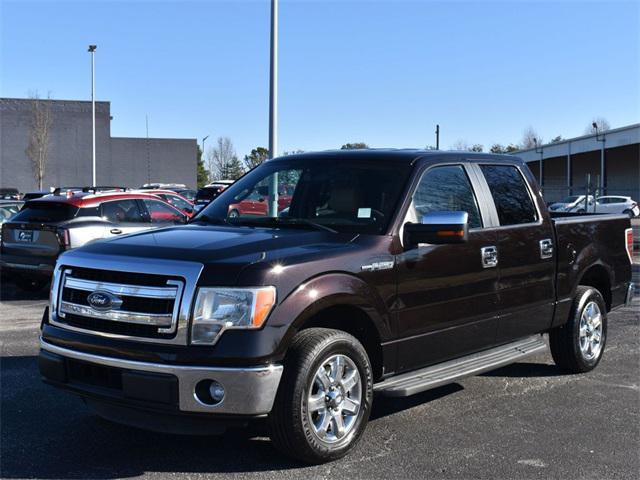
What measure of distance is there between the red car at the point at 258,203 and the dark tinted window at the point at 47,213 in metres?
6.26

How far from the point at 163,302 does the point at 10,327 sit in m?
5.65

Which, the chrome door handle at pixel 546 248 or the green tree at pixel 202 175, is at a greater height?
the green tree at pixel 202 175

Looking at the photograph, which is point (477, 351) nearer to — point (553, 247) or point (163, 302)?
point (553, 247)

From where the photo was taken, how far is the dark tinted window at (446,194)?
17.8ft

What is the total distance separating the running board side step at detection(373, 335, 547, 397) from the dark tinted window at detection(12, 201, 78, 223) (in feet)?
25.0

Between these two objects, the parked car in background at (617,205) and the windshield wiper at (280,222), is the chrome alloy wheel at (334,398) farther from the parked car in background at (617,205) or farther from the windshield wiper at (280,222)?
the parked car in background at (617,205)

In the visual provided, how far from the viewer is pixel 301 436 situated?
4.29m

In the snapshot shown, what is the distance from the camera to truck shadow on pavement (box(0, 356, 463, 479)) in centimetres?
441

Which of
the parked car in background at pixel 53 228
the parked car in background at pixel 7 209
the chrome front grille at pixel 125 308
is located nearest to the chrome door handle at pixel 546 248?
the chrome front grille at pixel 125 308

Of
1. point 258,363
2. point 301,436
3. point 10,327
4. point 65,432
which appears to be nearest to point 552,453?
point 301,436

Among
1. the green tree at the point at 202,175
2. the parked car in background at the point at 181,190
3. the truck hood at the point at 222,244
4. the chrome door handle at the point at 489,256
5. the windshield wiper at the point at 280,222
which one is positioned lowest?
the chrome door handle at the point at 489,256

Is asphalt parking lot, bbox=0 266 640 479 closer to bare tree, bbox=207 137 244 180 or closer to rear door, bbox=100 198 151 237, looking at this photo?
rear door, bbox=100 198 151 237

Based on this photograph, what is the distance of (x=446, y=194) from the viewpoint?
5691mm

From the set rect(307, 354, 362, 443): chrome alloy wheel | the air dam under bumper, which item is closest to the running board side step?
rect(307, 354, 362, 443): chrome alloy wheel
